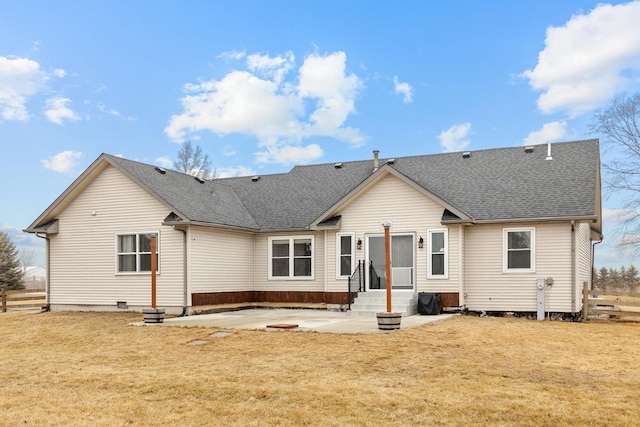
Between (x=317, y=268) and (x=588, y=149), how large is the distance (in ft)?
35.3

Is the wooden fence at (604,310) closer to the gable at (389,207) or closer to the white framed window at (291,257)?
the gable at (389,207)

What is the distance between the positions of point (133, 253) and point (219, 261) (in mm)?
3003

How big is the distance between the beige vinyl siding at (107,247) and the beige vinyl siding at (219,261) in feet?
1.71

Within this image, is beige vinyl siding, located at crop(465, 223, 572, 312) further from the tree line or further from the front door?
the tree line

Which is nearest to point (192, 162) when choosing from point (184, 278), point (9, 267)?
point (9, 267)

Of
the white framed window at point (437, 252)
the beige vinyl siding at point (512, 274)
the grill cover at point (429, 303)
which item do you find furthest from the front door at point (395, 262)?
the beige vinyl siding at point (512, 274)

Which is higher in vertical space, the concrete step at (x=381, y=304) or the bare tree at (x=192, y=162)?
the bare tree at (x=192, y=162)

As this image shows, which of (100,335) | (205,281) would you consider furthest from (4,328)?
(205,281)

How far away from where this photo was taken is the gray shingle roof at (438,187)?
1917 cm

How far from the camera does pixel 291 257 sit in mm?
22531

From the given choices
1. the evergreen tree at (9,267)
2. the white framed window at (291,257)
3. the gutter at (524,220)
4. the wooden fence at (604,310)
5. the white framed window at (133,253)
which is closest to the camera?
the gutter at (524,220)

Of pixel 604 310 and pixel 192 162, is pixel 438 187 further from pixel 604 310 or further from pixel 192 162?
pixel 192 162

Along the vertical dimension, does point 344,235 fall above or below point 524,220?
below

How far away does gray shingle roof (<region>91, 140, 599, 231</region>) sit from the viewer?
19.2 meters
